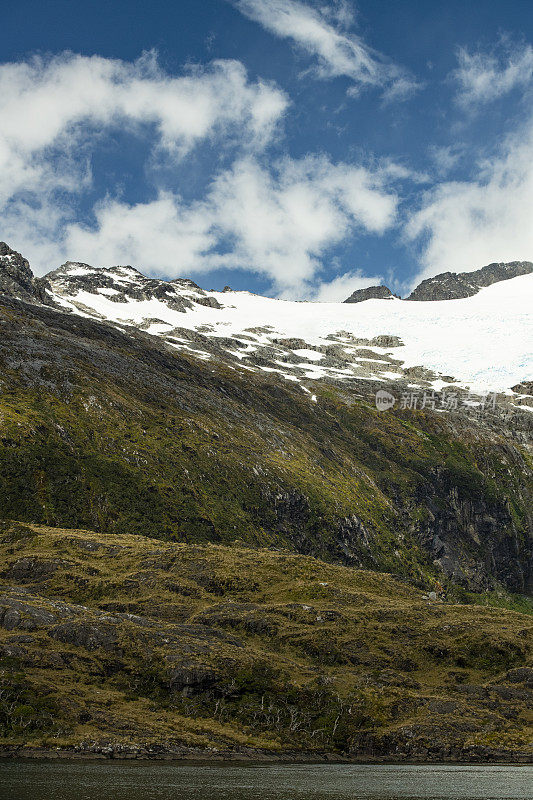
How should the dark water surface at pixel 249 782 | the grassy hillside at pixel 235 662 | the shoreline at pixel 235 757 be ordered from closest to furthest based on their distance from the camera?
the dark water surface at pixel 249 782 < the shoreline at pixel 235 757 < the grassy hillside at pixel 235 662

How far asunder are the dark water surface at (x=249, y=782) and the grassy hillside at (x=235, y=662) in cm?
786

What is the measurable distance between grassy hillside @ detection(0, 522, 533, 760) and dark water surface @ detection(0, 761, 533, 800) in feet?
25.8

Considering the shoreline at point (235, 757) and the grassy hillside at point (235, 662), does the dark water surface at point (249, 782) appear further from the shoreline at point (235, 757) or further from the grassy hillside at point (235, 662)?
the grassy hillside at point (235, 662)

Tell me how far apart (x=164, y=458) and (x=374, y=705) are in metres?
105

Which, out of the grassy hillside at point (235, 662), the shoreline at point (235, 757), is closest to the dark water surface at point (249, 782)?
the shoreline at point (235, 757)

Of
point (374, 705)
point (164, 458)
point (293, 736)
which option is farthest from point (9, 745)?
point (164, 458)

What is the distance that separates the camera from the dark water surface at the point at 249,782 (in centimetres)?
6259

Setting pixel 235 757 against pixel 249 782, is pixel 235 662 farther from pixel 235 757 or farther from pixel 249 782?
pixel 249 782

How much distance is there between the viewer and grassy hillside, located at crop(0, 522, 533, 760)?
90812mm

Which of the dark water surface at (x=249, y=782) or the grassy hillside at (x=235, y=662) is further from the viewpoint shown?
the grassy hillside at (x=235, y=662)

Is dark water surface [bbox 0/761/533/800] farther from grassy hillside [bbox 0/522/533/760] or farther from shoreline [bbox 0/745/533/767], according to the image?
grassy hillside [bbox 0/522/533/760]

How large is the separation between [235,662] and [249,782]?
1303 inches

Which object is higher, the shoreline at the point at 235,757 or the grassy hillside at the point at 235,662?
the grassy hillside at the point at 235,662

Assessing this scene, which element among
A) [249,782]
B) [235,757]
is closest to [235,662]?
[235,757]
